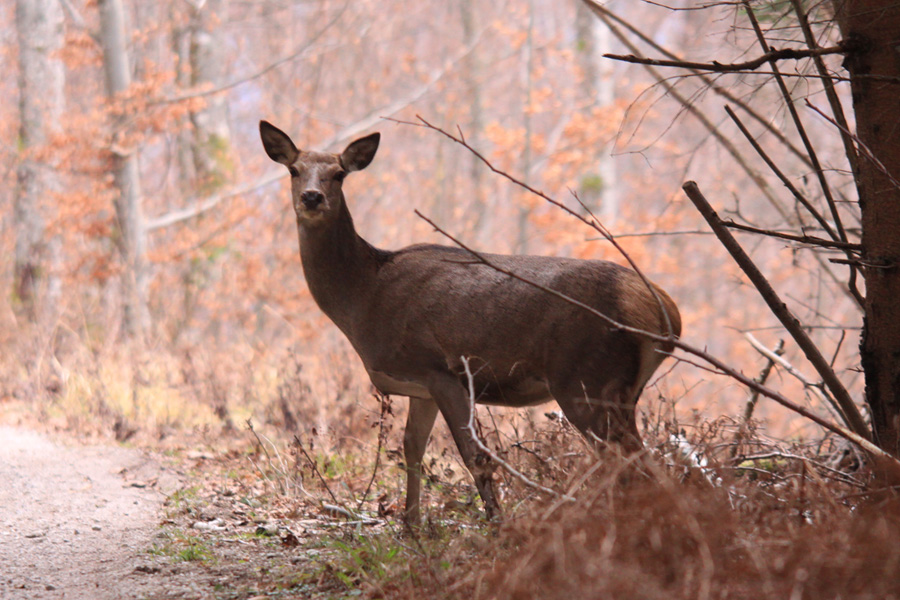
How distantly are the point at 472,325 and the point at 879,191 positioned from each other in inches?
87.3

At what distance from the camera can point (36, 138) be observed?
1338cm

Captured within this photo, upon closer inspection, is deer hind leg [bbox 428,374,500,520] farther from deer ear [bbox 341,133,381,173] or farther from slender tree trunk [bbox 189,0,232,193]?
slender tree trunk [bbox 189,0,232,193]

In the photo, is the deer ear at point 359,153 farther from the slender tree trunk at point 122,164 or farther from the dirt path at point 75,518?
the slender tree trunk at point 122,164

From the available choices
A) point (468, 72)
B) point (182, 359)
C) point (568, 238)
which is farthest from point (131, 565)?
point (468, 72)

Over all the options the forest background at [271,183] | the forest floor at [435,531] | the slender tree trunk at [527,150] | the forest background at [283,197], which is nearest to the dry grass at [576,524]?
the forest floor at [435,531]

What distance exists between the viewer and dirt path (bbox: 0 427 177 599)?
4.30 meters

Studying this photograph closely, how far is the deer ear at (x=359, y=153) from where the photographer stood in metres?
5.79

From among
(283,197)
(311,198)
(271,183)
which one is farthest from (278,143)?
(283,197)

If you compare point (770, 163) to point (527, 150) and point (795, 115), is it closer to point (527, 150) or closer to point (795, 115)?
point (795, 115)

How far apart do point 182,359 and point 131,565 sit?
288 inches

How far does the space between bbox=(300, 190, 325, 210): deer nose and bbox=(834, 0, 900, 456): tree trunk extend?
114 inches

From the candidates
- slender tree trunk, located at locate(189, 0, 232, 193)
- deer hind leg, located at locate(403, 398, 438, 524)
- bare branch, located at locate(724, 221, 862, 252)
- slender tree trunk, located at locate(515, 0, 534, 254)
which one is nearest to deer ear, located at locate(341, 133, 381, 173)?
deer hind leg, located at locate(403, 398, 438, 524)

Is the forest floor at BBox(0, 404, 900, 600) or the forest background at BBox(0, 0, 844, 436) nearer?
the forest floor at BBox(0, 404, 900, 600)

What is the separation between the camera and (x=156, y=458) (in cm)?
743
